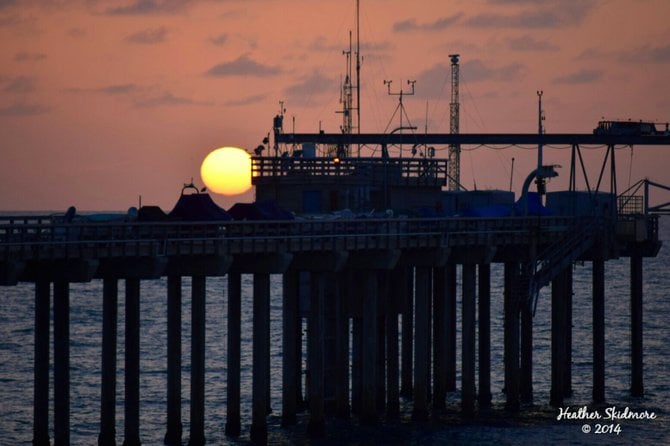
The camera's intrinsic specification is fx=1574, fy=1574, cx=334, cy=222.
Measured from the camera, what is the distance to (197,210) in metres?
57.6

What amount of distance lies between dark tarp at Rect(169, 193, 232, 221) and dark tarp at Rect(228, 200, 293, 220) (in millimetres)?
2869

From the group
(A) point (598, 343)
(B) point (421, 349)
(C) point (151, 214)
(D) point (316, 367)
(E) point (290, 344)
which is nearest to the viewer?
(D) point (316, 367)

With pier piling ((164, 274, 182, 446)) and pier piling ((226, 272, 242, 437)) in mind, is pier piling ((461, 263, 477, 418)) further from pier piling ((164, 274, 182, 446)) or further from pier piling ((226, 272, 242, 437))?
pier piling ((164, 274, 182, 446))

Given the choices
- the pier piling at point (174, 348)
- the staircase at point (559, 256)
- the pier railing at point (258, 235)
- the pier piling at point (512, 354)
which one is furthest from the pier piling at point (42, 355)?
the staircase at point (559, 256)

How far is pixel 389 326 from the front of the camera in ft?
209

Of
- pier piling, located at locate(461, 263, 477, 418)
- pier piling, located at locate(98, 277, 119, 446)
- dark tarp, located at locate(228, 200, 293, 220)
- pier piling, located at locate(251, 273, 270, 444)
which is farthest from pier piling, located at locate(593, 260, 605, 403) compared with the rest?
pier piling, located at locate(98, 277, 119, 446)

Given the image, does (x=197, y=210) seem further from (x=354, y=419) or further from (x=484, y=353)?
(x=484, y=353)

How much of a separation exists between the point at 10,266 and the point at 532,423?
2461cm

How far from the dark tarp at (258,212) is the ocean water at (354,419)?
7.96 metres

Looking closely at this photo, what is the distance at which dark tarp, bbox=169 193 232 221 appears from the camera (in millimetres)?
57344

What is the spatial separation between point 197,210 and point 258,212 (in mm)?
4221

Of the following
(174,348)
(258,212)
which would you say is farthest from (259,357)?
(258,212)

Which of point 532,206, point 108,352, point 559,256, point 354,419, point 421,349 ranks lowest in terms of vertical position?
point 354,419

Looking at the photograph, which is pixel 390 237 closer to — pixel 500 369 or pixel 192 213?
Answer: pixel 192 213
